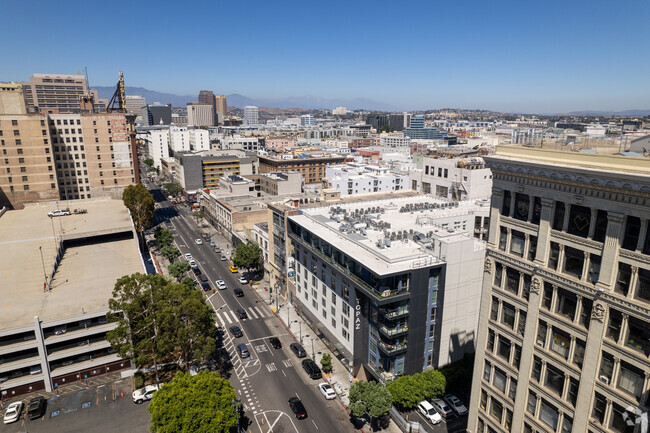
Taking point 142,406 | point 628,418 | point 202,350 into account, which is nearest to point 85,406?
point 142,406

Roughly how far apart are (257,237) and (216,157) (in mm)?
102380

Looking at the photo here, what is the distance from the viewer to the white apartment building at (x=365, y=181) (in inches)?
5719

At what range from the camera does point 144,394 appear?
58188 mm

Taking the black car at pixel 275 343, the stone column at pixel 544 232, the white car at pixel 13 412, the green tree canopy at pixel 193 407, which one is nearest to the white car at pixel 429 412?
the green tree canopy at pixel 193 407

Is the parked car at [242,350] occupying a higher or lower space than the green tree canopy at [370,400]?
lower

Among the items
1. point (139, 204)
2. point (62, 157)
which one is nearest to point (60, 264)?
point (139, 204)

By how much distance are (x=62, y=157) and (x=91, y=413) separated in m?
102

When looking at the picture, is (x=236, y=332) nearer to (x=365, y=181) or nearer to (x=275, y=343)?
(x=275, y=343)

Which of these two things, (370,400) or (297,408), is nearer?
(370,400)

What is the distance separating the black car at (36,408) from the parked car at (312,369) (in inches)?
1490

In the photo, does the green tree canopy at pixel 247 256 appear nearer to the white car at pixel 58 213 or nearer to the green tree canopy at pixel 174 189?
the white car at pixel 58 213

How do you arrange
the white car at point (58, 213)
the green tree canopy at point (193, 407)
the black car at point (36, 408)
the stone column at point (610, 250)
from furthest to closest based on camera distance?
the white car at point (58, 213) → the black car at point (36, 408) → the green tree canopy at point (193, 407) → the stone column at point (610, 250)

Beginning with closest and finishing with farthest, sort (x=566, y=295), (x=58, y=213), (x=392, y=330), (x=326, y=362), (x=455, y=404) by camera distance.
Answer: (x=566, y=295) → (x=392, y=330) → (x=455, y=404) → (x=326, y=362) → (x=58, y=213)

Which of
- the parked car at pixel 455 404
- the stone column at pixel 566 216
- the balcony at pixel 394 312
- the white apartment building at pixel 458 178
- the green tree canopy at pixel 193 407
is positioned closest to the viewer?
the stone column at pixel 566 216
